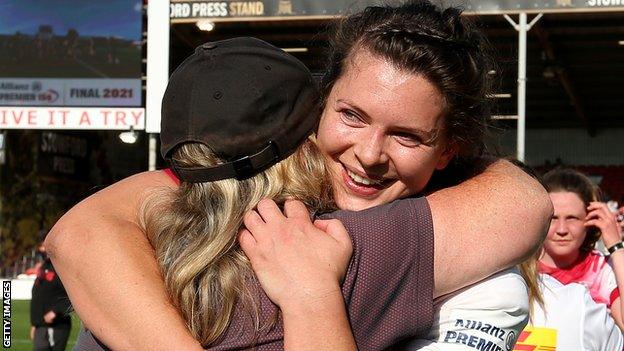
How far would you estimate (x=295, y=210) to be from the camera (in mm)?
1886

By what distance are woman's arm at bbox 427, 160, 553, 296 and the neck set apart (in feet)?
10.2

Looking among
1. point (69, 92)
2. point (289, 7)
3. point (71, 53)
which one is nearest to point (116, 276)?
point (289, 7)

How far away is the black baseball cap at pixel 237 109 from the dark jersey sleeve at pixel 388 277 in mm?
190

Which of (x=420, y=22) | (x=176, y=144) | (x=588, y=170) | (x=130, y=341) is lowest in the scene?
(x=588, y=170)

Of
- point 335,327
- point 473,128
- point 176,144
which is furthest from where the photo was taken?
point 473,128

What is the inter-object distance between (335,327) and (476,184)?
579mm

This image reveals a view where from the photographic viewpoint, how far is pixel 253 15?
18.5 meters

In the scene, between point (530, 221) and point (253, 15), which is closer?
point (530, 221)

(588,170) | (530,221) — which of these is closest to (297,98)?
(530,221)

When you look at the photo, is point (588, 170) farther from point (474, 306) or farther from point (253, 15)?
point (474, 306)

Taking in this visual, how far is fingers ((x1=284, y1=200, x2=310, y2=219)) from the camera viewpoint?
188cm

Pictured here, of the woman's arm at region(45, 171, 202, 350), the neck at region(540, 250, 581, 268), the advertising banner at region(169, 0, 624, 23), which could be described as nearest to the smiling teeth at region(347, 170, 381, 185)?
the woman's arm at region(45, 171, 202, 350)

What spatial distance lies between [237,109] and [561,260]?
3.77 m

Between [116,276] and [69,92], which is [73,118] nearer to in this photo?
[69,92]
